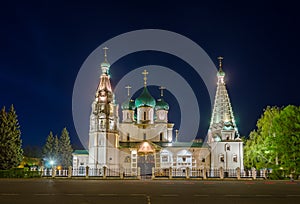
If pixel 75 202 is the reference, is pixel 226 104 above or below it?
above

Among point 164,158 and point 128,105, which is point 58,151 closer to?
point 128,105

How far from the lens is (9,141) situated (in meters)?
41.4

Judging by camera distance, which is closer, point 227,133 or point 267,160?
point 267,160

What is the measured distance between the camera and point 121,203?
1349 centimetres

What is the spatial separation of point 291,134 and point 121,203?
93.9 feet

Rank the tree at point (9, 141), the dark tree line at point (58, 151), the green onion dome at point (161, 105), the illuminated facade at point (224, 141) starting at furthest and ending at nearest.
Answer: the dark tree line at point (58, 151)
the green onion dome at point (161, 105)
the illuminated facade at point (224, 141)
the tree at point (9, 141)

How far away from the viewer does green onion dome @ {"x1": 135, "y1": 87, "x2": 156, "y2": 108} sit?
229 feet

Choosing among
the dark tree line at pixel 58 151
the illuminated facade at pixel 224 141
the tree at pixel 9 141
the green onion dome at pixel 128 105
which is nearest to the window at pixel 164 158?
the illuminated facade at pixel 224 141

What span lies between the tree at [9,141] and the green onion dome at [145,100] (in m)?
30.4

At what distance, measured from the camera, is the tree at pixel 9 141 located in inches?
1609

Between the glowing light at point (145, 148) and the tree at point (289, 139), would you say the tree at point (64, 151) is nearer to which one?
the glowing light at point (145, 148)

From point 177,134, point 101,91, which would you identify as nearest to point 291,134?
point 101,91

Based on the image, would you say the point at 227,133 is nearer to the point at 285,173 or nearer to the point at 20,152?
the point at 285,173

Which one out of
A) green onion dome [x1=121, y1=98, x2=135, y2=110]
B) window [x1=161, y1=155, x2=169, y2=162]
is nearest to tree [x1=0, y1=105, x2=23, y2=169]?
window [x1=161, y1=155, x2=169, y2=162]
